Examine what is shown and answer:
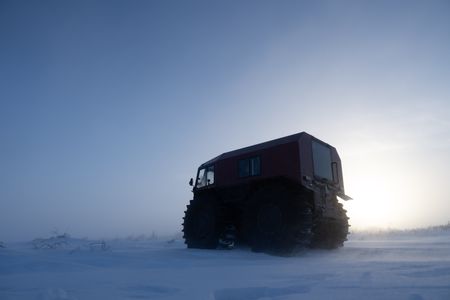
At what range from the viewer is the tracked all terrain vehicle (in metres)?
9.10

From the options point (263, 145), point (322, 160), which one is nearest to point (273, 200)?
point (263, 145)

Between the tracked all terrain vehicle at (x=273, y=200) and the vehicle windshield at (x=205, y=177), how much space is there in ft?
0.13

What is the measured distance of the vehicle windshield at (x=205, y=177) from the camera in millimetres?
12670

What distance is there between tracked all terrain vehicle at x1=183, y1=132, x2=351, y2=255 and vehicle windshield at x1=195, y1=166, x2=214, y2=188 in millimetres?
41

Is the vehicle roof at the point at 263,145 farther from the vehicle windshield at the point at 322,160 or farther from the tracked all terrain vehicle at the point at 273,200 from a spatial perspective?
the vehicle windshield at the point at 322,160

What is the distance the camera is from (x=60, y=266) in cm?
534

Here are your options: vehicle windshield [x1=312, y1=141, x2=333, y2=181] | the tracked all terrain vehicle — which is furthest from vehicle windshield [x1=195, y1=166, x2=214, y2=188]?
vehicle windshield [x1=312, y1=141, x2=333, y2=181]

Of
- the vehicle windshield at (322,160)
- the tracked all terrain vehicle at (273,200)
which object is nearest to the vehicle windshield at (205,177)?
the tracked all terrain vehicle at (273,200)

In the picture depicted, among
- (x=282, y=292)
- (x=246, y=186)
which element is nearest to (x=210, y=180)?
(x=246, y=186)

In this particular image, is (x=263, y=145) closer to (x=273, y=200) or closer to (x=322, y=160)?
(x=322, y=160)

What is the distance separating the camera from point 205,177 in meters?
13.0

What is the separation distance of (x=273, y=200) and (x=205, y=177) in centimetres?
411

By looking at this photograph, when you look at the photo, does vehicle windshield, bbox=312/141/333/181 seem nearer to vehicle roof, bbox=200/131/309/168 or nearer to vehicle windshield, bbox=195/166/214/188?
vehicle roof, bbox=200/131/309/168

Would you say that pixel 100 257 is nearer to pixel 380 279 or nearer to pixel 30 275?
pixel 30 275
